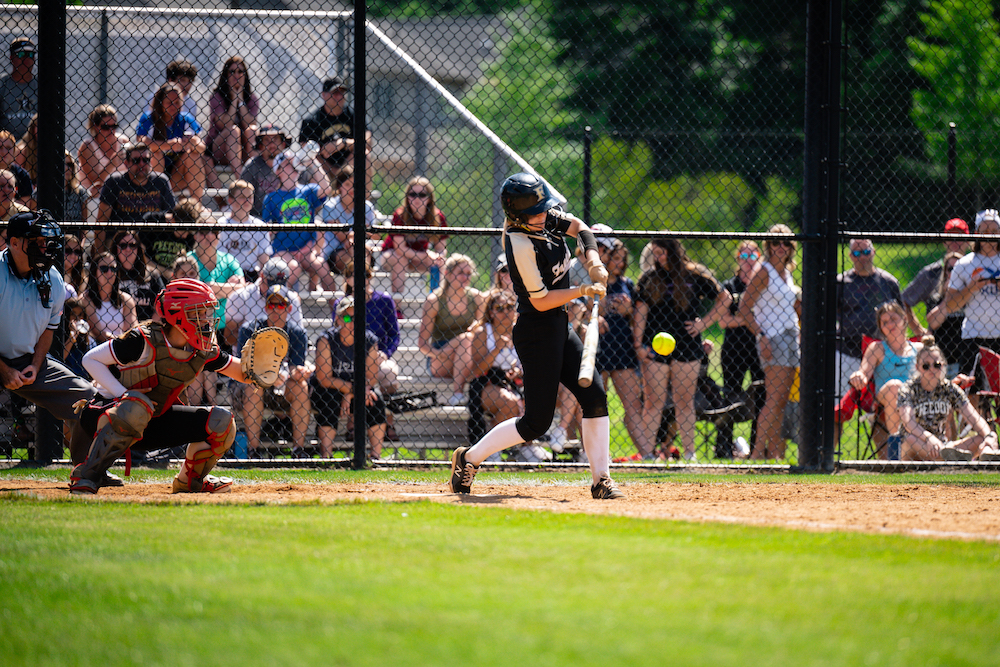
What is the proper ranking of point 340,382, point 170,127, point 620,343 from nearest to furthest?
point 340,382 < point 620,343 < point 170,127

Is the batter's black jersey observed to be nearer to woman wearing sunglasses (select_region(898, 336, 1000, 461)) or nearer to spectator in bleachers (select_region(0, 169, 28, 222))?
woman wearing sunglasses (select_region(898, 336, 1000, 461))

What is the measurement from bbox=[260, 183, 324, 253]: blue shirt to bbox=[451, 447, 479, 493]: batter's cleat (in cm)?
416

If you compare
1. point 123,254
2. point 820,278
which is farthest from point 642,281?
point 123,254

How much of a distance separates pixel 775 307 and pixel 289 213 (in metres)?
4.52

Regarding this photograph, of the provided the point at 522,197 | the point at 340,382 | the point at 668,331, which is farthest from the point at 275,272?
the point at 522,197

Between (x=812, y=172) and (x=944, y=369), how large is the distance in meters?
1.86

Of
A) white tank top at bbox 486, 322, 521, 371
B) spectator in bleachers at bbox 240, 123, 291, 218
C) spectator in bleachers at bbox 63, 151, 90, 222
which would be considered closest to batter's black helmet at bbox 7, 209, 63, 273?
spectator in bleachers at bbox 63, 151, 90, 222

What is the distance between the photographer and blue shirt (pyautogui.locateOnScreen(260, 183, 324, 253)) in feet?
32.8

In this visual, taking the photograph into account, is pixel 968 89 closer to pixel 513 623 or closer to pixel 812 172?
pixel 812 172

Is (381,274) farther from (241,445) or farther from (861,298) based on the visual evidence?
(861,298)

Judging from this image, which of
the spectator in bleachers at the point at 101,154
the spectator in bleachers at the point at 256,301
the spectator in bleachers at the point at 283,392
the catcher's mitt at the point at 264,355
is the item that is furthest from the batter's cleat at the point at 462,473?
the spectator in bleachers at the point at 101,154

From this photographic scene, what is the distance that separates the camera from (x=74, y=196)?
31.5ft

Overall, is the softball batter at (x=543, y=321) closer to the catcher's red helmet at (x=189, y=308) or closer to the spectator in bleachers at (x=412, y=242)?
the catcher's red helmet at (x=189, y=308)

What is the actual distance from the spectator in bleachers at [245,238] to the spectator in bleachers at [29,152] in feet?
5.53
